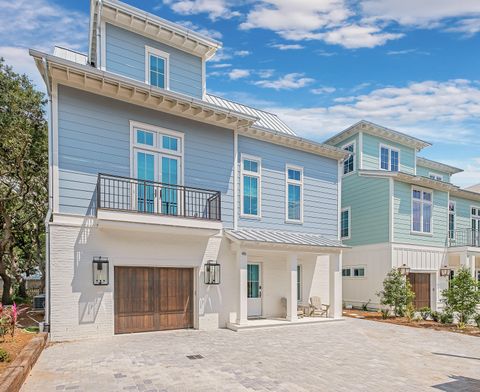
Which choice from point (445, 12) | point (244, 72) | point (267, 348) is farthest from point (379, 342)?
point (244, 72)

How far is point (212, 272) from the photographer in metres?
11.1

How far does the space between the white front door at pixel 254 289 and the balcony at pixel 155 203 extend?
2848mm

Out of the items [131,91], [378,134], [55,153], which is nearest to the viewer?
[55,153]

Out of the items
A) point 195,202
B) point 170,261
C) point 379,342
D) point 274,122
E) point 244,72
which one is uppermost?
point 244,72

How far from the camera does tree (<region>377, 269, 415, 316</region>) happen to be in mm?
14328

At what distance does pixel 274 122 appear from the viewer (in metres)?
15.7

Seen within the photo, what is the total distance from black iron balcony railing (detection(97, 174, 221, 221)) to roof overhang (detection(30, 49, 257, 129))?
7.67 feet

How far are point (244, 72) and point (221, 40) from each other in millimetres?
1487

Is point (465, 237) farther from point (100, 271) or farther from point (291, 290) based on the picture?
point (100, 271)

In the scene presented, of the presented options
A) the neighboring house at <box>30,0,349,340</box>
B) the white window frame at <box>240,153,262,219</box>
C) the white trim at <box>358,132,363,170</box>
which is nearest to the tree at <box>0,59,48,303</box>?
the neighboring house at <box>30,0,349,340</box>

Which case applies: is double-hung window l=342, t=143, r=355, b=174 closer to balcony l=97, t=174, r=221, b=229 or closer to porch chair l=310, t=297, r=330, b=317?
porch chair l=310, t=297, r=330, b=317

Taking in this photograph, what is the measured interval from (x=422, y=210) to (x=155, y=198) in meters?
13.8

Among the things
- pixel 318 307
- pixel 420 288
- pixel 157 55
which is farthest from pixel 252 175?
pixel 420 288

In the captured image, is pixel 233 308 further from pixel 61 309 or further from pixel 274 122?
pixel 274 122
